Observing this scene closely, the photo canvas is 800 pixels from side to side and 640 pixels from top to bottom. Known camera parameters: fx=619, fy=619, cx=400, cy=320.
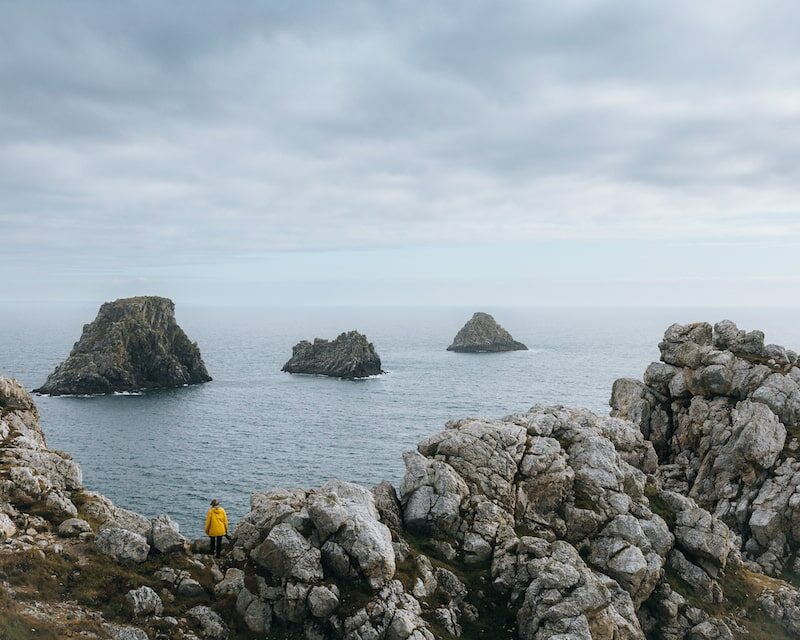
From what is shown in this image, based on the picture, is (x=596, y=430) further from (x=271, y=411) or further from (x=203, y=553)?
(x=271, y=411)

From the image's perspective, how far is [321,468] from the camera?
91.9m

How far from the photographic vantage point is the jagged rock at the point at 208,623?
29.8m

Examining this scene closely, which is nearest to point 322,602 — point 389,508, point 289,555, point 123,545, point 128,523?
point 289,555

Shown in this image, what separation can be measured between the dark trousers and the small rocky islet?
87cm

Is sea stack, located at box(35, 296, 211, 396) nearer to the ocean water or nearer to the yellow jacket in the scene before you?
the ocean water

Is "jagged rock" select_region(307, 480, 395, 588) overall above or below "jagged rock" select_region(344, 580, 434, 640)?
above

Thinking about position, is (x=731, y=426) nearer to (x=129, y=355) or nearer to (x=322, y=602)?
(x=322, y=602)

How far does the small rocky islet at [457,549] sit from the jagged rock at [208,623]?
0.10m

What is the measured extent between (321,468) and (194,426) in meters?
42.1

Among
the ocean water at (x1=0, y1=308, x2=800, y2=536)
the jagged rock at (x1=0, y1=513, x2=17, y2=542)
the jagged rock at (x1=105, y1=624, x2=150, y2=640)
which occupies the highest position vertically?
the jagged rock at (x1=0, y1=513, x2=17, y2=542)

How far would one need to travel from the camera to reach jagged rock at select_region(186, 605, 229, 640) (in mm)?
29781

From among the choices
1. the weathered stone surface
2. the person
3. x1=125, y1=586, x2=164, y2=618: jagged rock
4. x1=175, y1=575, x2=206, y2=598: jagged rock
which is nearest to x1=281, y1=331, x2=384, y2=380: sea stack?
the person

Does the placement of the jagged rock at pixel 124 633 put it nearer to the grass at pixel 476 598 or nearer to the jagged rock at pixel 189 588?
the jagged rock at pixel 189 588

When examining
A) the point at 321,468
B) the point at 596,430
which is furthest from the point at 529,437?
the point at 321,468
